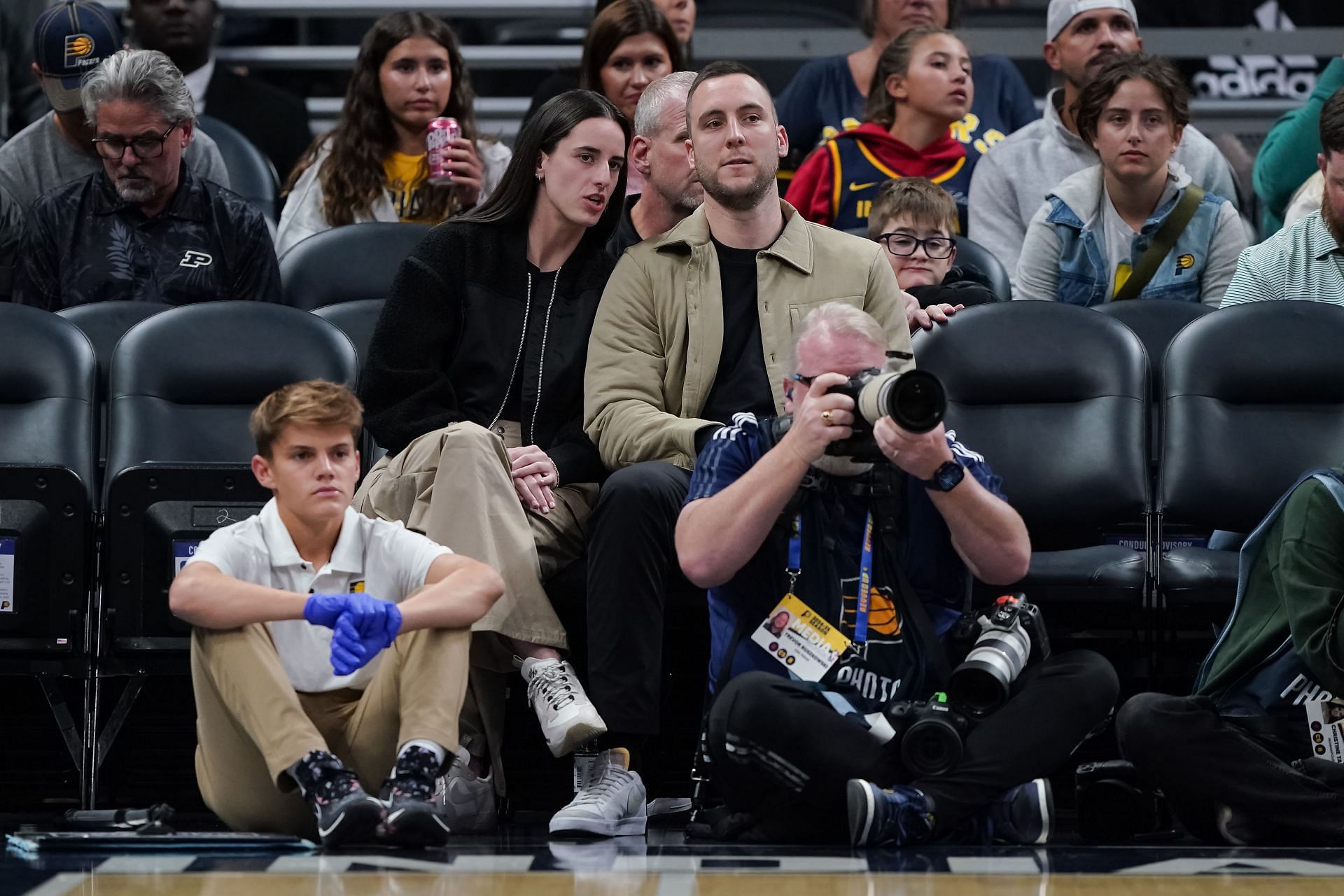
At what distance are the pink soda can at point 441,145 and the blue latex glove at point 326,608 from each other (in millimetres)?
2188

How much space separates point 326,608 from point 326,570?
0.81 ft

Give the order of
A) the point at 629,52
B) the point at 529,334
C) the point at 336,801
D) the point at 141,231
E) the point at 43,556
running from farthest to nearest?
the point at 629,52 < the point at 141,231 < the point at 529,334 < the point at 43,556 < the point at 336,801

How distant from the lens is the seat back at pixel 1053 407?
4215 mm

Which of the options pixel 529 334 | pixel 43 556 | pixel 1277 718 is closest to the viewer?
pixel 1277 718

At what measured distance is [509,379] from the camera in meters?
4.20

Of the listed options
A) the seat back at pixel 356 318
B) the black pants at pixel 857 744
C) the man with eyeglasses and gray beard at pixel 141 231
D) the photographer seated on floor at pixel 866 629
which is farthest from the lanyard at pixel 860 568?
the man with eyeglasses and gray beard at pixel 141 231

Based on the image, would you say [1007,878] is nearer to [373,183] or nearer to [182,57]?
[373,183]

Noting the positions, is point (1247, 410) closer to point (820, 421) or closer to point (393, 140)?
point (820, 421)

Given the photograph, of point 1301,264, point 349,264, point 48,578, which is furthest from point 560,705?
point 1301,264

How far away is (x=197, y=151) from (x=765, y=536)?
286cm

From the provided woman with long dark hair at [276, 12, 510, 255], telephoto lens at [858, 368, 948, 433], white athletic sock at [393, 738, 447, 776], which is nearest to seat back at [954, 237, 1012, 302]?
woman with long dark hair at [276, 12, 510, 255]

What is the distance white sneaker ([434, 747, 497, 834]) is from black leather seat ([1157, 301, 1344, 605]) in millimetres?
1568

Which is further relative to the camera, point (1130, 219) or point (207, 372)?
point (1130, 219)

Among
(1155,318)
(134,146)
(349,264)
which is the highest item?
(134,146)
